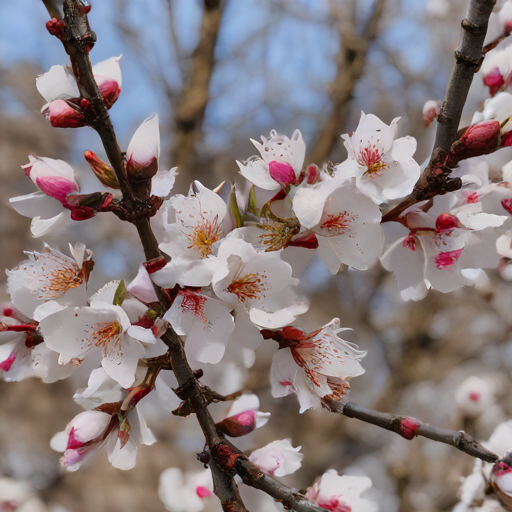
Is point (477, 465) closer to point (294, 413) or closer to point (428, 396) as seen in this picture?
point (294, 413)

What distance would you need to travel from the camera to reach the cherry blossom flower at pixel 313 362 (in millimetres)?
594

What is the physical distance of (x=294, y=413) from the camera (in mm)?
3805

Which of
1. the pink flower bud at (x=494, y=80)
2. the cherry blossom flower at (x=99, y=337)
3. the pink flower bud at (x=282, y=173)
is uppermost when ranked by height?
the pink flower bud at (x=494, y=80)

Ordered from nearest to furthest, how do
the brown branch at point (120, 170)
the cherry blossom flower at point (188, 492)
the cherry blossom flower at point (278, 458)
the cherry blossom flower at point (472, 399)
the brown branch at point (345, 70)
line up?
the brown branch at point (120, 170) → the cherry blossom flower at point (278, 458) → the cherry blossom flower at point (188, 492) → the cherry blossom flower at point (472, 399) → the brown branch at point (345, 70)

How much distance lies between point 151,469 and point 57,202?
331cm

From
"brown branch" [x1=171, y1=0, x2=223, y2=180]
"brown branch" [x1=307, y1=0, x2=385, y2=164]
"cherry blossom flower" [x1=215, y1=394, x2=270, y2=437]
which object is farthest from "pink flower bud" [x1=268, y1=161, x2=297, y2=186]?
"brown branch" [x1=171, y1=0, x2=223, y2=180]

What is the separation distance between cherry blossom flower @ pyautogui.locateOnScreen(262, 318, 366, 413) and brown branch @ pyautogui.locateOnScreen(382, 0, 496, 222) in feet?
0.69

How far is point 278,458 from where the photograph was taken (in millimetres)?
673

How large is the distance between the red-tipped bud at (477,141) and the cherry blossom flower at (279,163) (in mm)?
182

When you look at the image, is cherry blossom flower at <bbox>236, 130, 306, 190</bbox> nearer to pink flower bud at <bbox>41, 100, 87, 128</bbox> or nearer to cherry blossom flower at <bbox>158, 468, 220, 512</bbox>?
pink flower bud at <bbox>41, 100, 87, 128</bbox>

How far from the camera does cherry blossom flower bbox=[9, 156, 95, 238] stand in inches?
21.9

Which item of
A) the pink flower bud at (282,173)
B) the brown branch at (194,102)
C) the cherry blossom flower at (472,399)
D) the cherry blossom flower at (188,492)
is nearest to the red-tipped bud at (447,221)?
the pink flower bud at (282,173)

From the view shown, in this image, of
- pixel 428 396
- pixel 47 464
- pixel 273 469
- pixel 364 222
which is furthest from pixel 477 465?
pixel 428 396

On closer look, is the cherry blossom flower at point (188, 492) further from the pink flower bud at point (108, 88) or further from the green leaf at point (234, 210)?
the pink flower bud at point (108, 88)
